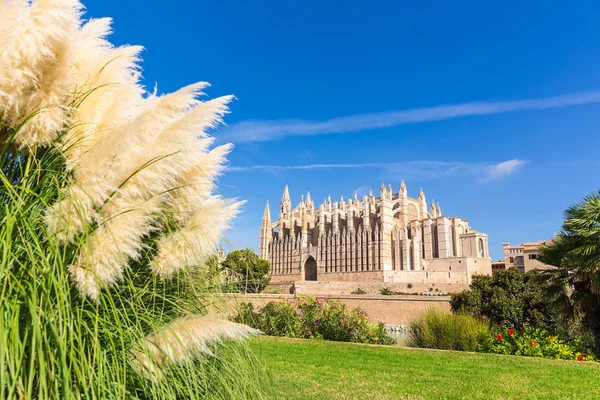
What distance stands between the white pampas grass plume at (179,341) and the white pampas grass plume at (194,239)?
0.29 m

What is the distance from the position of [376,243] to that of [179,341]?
4917cm

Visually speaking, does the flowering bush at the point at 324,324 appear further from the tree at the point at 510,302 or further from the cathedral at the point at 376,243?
the cathedral at the point at 376,243

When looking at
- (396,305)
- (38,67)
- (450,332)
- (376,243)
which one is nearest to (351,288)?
(376,243)

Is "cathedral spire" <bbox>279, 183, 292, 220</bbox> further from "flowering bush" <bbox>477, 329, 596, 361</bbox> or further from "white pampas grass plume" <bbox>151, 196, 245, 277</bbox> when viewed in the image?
"white pampas grass plume" <bbox>151, 196, 245, 277</bbox>

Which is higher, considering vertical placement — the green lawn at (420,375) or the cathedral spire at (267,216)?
the cathedral spire at (267,216)

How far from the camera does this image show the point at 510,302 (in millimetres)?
10125

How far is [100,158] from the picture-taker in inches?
51.6

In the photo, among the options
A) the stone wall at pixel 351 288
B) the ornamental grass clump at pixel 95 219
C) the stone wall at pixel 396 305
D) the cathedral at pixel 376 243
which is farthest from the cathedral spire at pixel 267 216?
the ornamental grass clump at pixel 95 219

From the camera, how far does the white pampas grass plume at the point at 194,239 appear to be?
1632mm

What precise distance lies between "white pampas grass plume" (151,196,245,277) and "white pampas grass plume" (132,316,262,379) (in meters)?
0.29

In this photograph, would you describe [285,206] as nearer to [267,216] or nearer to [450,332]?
[267,216]

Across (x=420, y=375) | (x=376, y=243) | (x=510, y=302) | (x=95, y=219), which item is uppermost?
(x=376, y=243)

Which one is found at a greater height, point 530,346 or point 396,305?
point 396,305

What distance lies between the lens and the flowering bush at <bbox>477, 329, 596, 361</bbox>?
7.85 m
